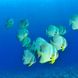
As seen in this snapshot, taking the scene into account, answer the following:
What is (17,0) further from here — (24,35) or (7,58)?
(24,35)

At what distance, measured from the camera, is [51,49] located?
446cm

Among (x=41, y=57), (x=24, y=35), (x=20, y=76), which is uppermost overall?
(x=20, y=76)

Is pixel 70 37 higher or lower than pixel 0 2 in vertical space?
lower

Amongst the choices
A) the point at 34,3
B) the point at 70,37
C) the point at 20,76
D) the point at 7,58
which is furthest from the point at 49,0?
the point at 20,76

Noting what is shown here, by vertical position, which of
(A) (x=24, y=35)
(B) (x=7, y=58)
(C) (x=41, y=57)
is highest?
(B) (x=7, y=58)

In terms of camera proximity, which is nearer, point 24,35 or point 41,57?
point 41,57

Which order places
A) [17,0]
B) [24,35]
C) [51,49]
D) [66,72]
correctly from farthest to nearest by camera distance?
[17,0], [66,72], [24,35], [51,49]

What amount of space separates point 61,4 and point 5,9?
72.6 ft

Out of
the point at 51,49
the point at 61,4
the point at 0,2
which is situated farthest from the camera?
the point at 61,4

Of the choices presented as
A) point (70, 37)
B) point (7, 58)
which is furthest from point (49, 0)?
point (7, 58)

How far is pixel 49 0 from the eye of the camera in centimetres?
7588

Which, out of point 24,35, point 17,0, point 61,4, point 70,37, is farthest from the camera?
point 61,4

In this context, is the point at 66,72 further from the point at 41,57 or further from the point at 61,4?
the point at 61,4

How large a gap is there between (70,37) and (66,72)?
69.2ft
